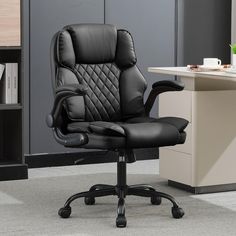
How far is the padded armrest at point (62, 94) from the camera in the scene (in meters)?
4.18

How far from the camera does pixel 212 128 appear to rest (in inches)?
199

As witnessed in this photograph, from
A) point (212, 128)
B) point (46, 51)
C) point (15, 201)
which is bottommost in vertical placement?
point (15, 201)

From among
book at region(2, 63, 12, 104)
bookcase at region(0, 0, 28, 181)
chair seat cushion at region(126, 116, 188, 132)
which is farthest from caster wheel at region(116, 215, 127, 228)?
book at region(2, 63, 12, 104)

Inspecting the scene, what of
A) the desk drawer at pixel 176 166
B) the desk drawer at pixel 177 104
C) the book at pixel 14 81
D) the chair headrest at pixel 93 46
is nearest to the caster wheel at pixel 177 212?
the desk drawer at pixel 176 166

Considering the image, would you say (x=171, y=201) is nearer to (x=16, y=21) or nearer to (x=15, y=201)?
(x=15, y=201)

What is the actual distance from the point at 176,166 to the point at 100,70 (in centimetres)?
92

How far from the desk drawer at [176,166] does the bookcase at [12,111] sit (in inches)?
38.6

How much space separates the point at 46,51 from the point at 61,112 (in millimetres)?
1584

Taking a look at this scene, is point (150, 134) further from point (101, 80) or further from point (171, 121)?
point (101, 80)

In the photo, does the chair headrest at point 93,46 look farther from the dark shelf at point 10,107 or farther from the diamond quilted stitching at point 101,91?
the dark shelf at point 10,107

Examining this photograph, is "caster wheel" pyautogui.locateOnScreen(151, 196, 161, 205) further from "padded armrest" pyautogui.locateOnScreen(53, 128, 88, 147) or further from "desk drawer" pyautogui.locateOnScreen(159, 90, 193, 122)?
"padded armrest" pyautogui.locateOnScreen(53, 128, 88, 147)

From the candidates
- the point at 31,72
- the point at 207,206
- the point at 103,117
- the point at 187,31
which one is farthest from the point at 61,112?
the point at 187,31

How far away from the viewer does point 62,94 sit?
4234 millimetres

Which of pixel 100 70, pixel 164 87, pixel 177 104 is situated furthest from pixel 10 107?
pixel 164 87
